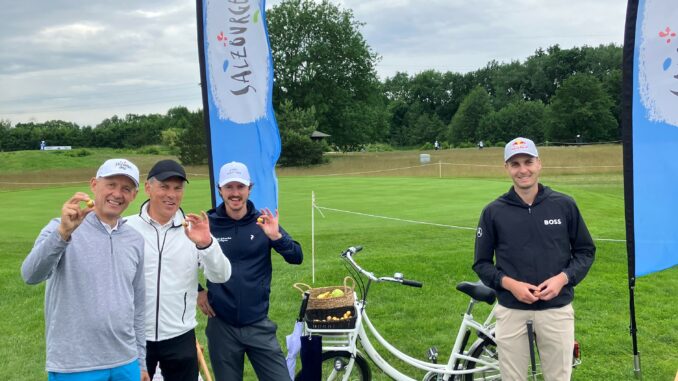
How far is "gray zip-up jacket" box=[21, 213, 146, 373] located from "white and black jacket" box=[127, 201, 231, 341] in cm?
33

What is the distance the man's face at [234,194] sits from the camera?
3084mm

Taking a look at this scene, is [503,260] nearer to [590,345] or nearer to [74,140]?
[590,345]

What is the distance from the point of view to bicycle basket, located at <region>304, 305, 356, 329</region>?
3.42 meters

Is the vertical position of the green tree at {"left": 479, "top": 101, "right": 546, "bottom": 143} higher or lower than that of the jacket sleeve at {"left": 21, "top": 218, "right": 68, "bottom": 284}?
higher

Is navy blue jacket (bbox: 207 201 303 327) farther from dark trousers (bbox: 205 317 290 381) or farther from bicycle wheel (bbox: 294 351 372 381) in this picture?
bicycle wheel (bbox: 294 351 372 381)

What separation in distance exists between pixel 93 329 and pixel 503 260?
2182mm

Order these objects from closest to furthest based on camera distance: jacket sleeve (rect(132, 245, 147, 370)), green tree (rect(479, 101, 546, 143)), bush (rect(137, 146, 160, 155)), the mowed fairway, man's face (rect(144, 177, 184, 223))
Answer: jacket sleeve (rect(132, 245, 147, 370)), man's face (rect(144, 177, 184, 223)), the mowed fairway, bush (rect(137, 146, 160, 155)), green tree (rect(479, 101, 546, 143))

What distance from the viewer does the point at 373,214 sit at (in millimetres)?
13469

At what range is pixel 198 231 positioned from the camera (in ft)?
8.79

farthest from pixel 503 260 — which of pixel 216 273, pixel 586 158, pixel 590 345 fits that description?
pixel 586 158

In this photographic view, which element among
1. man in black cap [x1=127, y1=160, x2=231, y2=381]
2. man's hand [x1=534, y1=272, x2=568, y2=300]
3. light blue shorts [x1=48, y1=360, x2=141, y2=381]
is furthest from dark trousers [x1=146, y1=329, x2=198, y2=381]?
man's hand [x1=534, y1=272, x2=568, y2=300]

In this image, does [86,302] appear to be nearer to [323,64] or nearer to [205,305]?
[205,305]

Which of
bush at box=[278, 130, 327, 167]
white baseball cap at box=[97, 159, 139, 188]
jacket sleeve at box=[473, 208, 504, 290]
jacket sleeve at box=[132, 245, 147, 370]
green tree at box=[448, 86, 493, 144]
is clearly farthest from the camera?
green tree at box=[448, 86, 493, 144]

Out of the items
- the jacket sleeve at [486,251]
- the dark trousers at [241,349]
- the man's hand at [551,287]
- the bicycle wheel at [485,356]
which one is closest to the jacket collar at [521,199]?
the jacket sleeve at [486,251]
